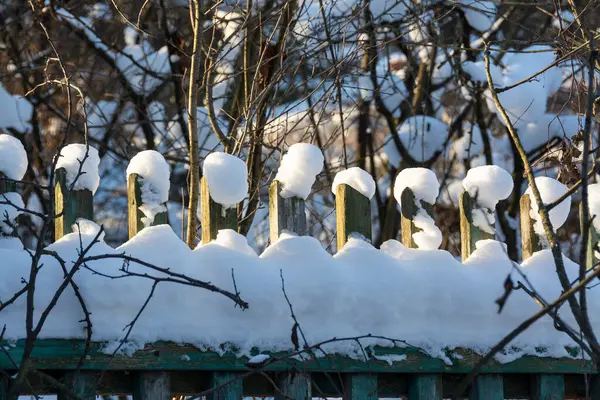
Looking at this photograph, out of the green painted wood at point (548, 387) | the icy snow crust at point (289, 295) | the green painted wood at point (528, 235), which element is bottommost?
the green painted wood at point (548, 387)

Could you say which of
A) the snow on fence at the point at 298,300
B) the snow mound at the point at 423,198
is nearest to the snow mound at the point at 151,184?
the snow on fence at the point at 298,300

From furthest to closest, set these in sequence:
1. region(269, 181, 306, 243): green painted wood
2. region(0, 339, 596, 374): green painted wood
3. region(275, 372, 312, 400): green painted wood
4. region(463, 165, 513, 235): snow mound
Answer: region(463, 165, 513, 235): snow mound
region(269, 181, 306, 243): green painted wood
region(275, 372, 312, 400): green painted wood
region(0, 339, 596, 374): green painted wood

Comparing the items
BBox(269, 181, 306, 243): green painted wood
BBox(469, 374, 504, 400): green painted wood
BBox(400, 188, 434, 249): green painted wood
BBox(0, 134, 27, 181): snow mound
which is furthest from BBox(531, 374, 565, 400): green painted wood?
BBox(0, 134, 27, 181): snow mound

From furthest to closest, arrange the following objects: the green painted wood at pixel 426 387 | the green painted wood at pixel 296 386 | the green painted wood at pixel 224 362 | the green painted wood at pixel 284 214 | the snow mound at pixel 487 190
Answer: the snow mound at pixel 487 190 < the green painted wood at pixel 284 214 < the green painted wood at pixel 426 387 < the green painted wood at pixel 296 386 < the green painted wood at pixel 224 362

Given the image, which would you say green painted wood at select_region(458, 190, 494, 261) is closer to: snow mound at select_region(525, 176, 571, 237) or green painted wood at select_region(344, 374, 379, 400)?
snow mound at select_region(525, 176, 571, 237)

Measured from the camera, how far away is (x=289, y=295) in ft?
6.99

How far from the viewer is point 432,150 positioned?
18.2 ft

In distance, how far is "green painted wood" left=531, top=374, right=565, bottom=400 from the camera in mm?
2367

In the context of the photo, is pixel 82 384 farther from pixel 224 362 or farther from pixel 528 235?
pixel 528 235

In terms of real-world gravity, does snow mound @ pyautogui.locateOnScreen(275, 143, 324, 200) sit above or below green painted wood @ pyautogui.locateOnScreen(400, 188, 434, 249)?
above

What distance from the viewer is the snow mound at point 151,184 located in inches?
90.8

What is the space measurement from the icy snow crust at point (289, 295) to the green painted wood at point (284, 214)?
4.3 inches

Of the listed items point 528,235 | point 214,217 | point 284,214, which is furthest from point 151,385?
point 528,235

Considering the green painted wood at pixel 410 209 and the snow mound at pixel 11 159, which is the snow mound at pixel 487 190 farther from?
the snow mound at pixel 11 159
